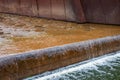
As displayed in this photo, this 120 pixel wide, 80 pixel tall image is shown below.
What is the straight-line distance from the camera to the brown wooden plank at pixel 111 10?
7.86 meters

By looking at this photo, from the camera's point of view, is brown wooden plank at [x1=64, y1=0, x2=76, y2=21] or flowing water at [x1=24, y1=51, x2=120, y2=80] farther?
brown wooden plank at [x1=64, y1=0, x2=76, y2=21]

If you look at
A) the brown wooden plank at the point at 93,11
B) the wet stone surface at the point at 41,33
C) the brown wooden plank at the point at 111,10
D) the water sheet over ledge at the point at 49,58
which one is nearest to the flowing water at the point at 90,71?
the water sheet over ledge at the point at 49,58

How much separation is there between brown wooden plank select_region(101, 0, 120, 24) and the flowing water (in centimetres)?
275

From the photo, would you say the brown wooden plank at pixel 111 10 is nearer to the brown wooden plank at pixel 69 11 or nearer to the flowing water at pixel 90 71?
the brown wooden plank at pixel 69 11

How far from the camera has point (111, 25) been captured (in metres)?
8.00

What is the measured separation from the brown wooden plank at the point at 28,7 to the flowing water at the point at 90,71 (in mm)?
4460

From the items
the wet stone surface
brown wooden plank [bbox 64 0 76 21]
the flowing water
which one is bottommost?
the flowing water

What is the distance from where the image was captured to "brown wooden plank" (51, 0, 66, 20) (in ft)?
27.9

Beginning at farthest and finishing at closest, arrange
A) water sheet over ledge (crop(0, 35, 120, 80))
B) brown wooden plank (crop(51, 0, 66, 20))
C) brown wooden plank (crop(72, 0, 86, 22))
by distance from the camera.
→ brown wooden plank (crop(51, 0, 66, 20)) → brown wooden plank (crop(72, 0, 86, 22)) → water sheet over ledge (crop(0, 35, 120, 80))

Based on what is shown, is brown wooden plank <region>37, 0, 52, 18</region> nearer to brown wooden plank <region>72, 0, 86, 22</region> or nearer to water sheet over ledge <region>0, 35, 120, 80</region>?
brown wooden plank <region>72, 0, 86, 22</region>

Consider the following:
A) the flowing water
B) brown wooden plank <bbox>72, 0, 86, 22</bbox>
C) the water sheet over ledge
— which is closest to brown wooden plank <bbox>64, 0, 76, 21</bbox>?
brown wooden plank <bbox>72, 0, 86, 22</bbox>

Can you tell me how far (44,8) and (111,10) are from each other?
217 centimetres

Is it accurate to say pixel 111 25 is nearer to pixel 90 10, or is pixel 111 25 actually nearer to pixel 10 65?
pixel 90 10

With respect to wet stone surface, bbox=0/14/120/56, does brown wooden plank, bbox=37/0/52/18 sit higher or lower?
higher
